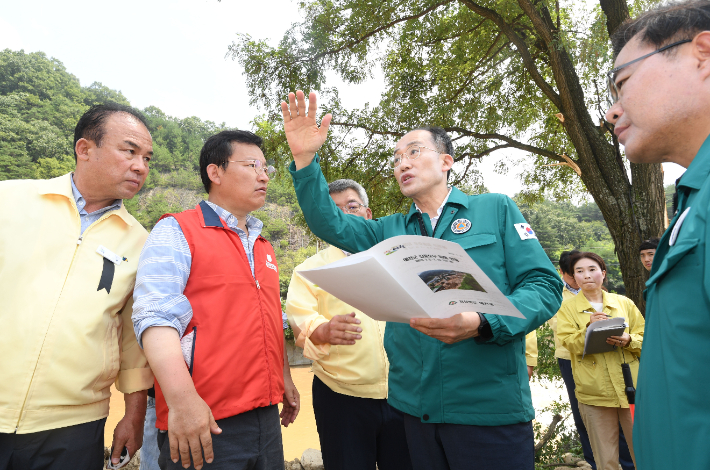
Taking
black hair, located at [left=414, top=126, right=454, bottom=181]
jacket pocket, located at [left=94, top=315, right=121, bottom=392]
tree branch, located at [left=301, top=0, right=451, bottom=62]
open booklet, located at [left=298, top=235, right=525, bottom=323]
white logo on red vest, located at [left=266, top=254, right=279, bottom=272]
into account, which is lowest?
jacket pocket, located at [left=94, top=315, right=121, bottom=392]

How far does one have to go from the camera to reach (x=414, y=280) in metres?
1.19

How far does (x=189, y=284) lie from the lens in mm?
1600

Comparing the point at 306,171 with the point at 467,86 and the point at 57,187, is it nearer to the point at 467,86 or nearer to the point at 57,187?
the point at 57,187

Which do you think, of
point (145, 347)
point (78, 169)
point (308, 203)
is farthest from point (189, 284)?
point (78, 169)

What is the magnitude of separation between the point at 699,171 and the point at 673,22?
0.39m

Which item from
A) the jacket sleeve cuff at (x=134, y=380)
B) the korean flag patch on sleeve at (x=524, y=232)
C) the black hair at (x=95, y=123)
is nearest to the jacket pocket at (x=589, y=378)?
the korean flag patch on sleeve at (x=524, y=232)

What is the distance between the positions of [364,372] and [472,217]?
1.24 m

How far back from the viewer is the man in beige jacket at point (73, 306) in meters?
1.47

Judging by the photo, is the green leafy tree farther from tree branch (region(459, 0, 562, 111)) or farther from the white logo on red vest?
the white logo on red vest

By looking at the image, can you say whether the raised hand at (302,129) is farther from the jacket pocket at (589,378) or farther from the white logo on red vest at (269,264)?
the jacket pocket at (589,378)

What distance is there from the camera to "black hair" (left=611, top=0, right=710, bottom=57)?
970mm

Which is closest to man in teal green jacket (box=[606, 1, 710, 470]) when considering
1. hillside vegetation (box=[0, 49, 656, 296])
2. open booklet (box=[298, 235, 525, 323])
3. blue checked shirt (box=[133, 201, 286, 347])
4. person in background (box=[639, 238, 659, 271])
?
open booklet (box=[298, 235, 525, 323])

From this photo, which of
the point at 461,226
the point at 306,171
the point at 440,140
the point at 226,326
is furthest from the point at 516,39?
the point at 226,326

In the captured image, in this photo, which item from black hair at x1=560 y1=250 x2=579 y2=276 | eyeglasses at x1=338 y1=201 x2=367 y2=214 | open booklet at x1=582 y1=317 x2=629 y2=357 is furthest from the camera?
black hair at x1=560 y1=250 x2=579 y2=276
